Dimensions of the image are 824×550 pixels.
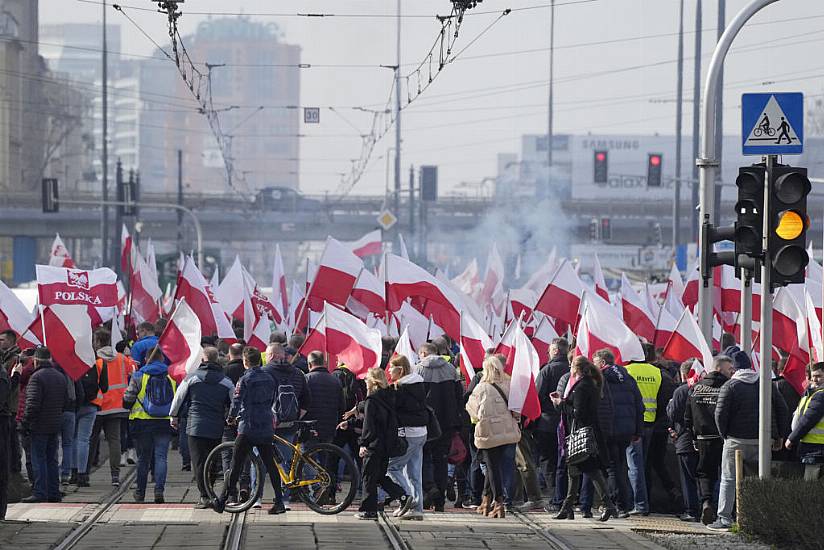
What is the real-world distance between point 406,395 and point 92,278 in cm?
A: 858

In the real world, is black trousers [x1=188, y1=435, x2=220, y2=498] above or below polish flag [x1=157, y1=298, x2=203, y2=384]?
below

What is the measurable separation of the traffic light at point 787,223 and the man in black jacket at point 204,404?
5304 millimetres

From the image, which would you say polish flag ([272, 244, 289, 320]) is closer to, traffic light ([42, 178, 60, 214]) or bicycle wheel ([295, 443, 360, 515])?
bicycle wheel ([295, 443, 360, 515])

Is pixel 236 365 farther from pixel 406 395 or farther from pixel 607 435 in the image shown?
pixel 607 435

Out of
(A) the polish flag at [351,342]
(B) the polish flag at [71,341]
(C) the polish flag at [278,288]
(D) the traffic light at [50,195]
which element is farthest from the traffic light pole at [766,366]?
(D) the traffic light at [50,195]

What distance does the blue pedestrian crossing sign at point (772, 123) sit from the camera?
47.8ft

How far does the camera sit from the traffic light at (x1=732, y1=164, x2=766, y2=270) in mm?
13344

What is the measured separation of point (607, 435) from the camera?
15156 mm

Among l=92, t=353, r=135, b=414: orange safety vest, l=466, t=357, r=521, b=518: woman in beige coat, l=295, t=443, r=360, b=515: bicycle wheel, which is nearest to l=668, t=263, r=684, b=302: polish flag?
l=92, t=353, r=135, b=414: orange safety vest

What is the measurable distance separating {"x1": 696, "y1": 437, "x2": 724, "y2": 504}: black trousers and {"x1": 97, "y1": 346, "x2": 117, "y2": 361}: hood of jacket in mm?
6812

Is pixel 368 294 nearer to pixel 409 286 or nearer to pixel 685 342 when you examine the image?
pixel 409 286

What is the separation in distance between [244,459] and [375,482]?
122 centimetres

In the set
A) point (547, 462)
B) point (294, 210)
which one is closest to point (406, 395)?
point (547, 462)

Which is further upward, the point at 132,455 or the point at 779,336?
the point at 779,336
